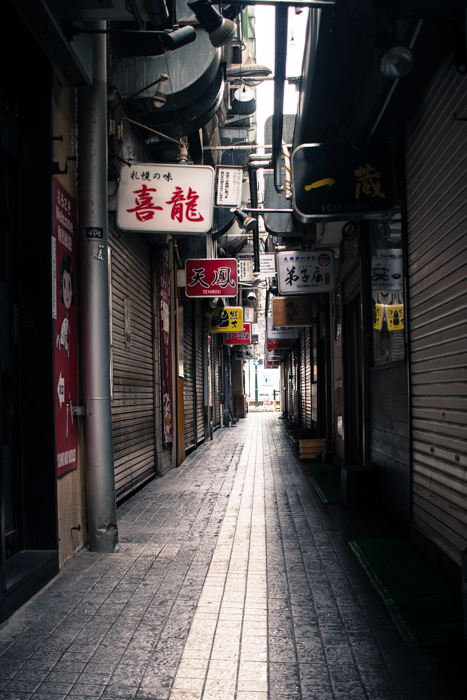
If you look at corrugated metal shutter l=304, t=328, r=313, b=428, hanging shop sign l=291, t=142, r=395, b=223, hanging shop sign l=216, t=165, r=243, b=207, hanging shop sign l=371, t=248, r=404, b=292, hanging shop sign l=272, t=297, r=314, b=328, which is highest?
hanging shop sign l=216, t=165, r=243, b=207

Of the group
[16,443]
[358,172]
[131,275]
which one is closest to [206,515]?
[16,443]

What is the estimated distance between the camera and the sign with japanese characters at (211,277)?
12.1 meters

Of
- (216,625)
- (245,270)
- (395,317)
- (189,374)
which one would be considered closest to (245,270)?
(245,270)

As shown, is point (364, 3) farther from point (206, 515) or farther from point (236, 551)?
point (206, 515)

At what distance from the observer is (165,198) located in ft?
23.5

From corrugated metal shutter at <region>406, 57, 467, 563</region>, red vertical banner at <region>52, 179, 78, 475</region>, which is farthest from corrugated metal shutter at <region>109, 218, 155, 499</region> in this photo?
corrugated metal shutter at <region>406, 57, 467, 563</region>

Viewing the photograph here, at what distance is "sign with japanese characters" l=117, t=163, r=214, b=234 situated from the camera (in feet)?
23.1

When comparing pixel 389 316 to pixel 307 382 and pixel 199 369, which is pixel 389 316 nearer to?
pixel 199 369

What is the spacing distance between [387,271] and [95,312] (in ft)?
11.9

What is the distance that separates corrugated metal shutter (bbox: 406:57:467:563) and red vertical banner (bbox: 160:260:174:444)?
5663mm

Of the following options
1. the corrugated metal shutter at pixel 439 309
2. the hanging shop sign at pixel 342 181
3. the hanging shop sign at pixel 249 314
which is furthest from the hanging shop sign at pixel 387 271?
the hanging shop sign at pixel 249 314

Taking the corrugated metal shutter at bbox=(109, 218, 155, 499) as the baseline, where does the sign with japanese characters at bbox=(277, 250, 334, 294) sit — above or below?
above

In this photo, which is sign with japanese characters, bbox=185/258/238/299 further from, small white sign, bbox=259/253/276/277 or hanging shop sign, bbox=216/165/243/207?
small white sign, bbox=259/253/276/277

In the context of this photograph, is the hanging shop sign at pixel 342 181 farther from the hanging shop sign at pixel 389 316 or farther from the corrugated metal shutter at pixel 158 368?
the corrugated metal shutter at pixel 158 368
